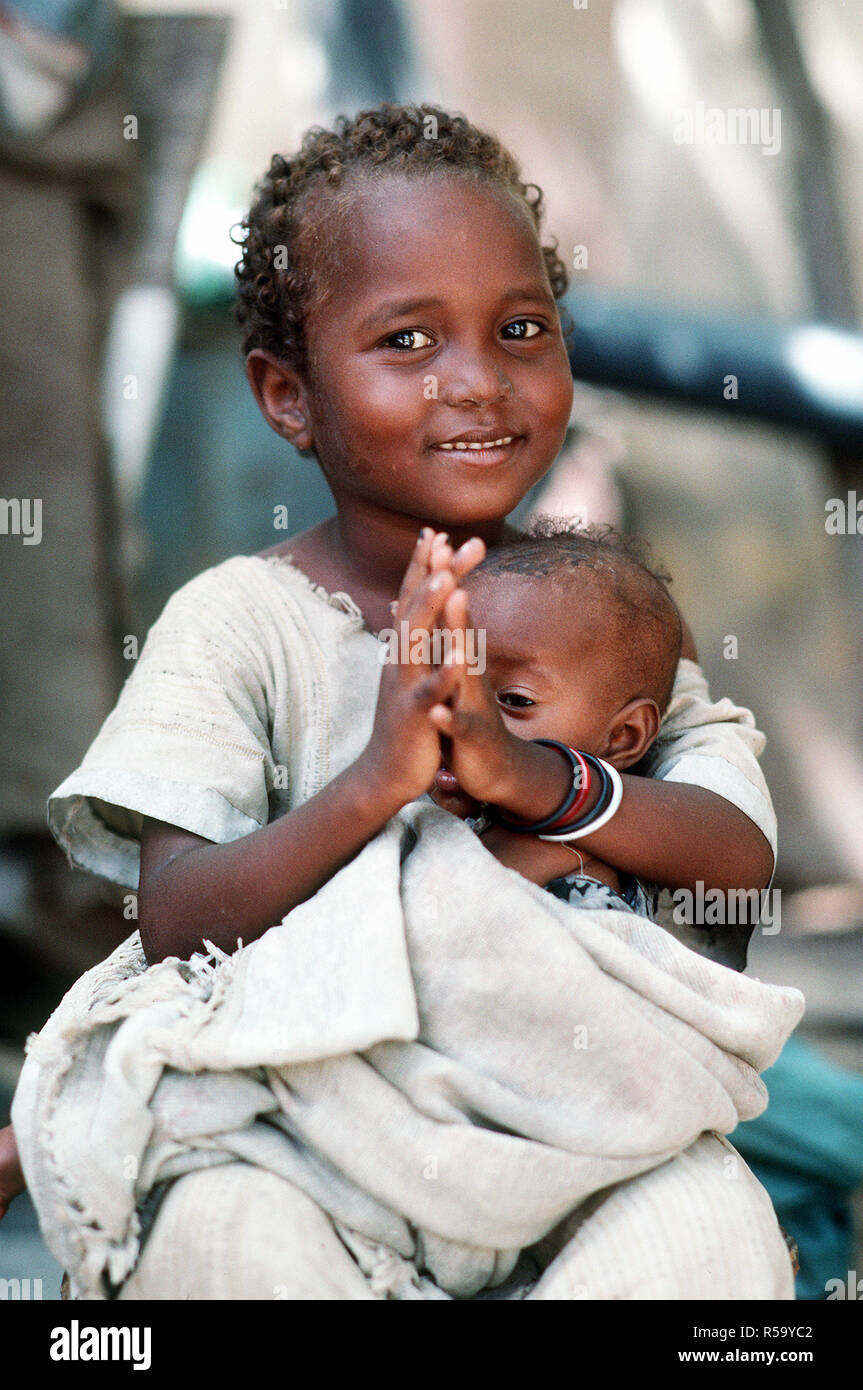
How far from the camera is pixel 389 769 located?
1602 mm

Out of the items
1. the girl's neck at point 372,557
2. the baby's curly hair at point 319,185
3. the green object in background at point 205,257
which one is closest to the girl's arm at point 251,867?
the girl's neck at point 372,557

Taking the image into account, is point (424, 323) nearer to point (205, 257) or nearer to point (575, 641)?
point (575, 641)

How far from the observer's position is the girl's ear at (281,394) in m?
2.16

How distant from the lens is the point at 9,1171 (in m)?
1.75

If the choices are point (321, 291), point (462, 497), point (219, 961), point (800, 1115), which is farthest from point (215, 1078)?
point (800, 1115)

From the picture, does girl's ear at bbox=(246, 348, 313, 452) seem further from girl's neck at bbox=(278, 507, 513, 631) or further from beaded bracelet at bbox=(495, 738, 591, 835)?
beaded bracelet at bbox=(495, 738, 591, 835)

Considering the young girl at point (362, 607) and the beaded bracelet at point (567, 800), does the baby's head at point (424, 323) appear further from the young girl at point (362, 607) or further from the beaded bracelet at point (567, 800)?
the beaded bracelet at point (567, 800)

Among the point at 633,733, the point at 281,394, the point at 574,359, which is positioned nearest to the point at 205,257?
the point at 574,359

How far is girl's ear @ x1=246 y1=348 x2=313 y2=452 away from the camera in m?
2.16

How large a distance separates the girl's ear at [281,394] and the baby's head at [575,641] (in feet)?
1.42

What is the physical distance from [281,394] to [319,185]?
29 cm

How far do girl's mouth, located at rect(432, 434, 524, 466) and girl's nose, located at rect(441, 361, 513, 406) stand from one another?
47 mm
